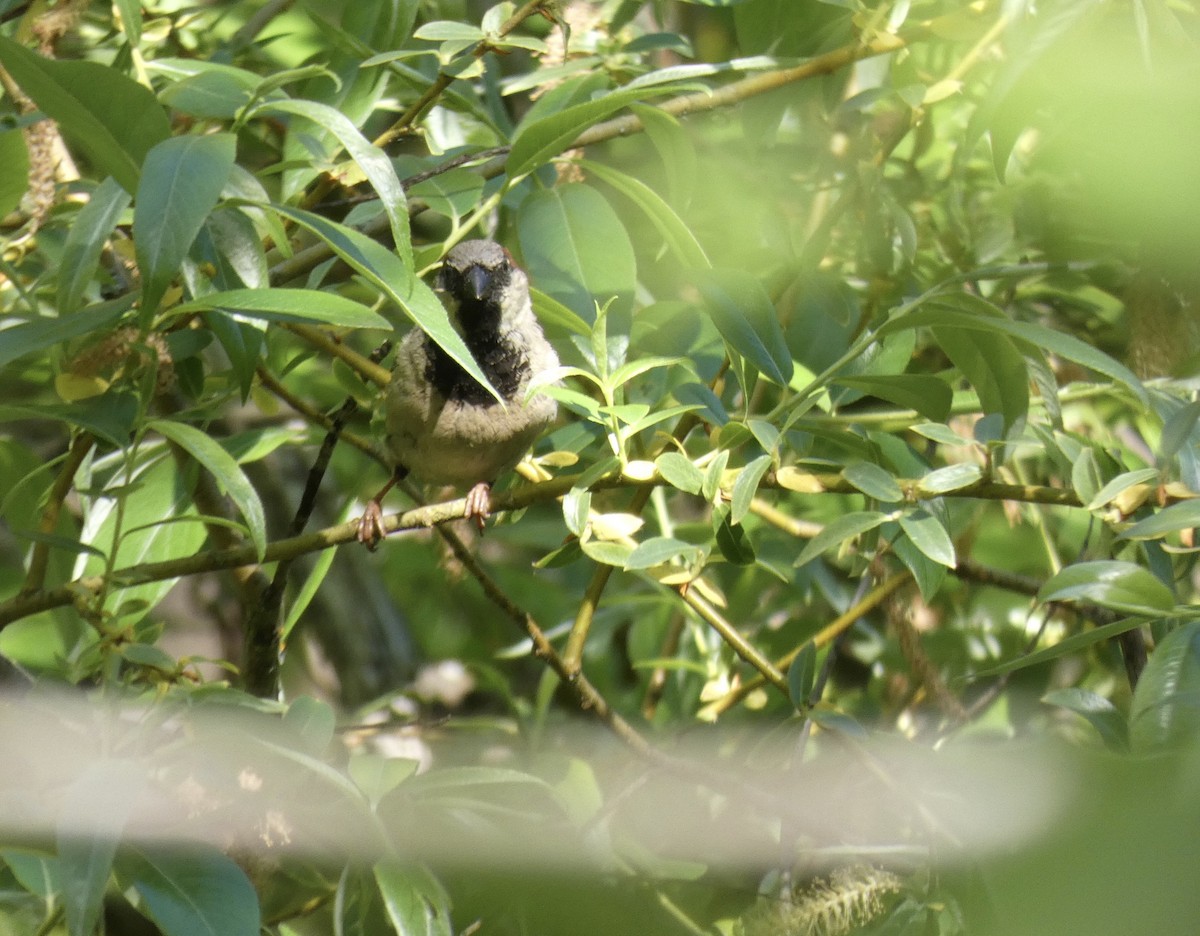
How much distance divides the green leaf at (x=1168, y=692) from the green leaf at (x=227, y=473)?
85 cm

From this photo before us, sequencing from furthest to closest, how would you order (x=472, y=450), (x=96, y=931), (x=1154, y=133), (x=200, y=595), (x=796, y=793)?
(x=200, y=595), (x=472, y=450), (x=796, y=793), (x=96, y=931), (x=1154, y=133)

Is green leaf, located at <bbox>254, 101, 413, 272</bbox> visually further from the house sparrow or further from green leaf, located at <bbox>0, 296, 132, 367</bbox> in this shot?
the house sparrow

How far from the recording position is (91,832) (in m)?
1.10

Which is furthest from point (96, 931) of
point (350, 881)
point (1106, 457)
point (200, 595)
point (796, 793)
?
point (200, 595)

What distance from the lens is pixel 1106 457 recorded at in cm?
150

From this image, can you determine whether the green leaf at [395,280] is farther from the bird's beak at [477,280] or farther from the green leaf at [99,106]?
the bird's beak at [477,280]

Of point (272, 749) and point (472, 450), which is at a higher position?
point (272, 749)

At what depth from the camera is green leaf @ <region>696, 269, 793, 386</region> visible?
137 cm

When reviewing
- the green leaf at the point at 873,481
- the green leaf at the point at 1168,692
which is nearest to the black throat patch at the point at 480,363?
the green leaf at the point at 873,481

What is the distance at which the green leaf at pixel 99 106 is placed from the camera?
110 centimetres

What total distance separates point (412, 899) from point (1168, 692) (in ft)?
2.68

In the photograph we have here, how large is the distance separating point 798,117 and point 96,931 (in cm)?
200

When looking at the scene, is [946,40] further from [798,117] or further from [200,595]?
[200,595]

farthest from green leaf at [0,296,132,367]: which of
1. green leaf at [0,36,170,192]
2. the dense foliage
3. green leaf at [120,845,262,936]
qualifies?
green leaf at [120,845,262,936]
